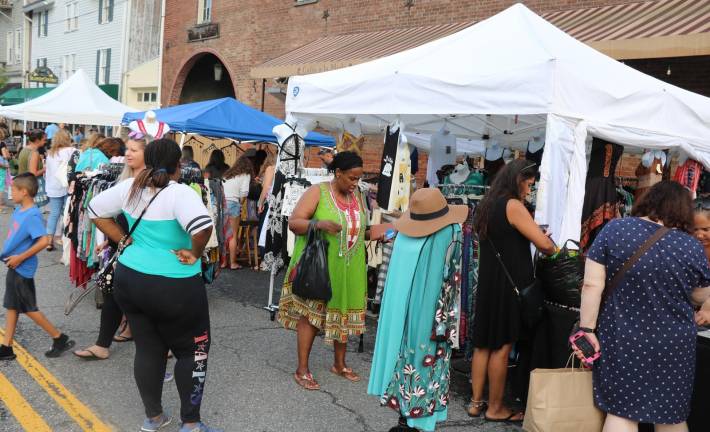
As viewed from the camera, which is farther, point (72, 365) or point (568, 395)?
point (72, 365)

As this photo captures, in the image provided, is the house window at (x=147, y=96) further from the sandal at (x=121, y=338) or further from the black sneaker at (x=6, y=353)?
the black sneaker at (x=6, y=353)

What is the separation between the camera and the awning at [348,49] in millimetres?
11586

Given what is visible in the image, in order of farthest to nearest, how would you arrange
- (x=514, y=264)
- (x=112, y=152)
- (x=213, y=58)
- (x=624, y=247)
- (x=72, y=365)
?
1. (x=213, y=58)
2. (x=112, y=152)
3. (x=72, y=365)
4. (x=514, y=264)
5. (x=624, y=247)

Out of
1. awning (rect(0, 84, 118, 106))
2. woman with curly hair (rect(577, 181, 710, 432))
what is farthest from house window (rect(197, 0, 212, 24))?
woman with curly hair (rect(577, 181, 710, 432))

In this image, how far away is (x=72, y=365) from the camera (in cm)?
508

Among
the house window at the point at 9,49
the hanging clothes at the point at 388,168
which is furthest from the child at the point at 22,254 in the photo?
the house window at the point at 9,49

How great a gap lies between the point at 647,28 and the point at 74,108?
1208 centimetres

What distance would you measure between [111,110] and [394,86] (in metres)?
11.4

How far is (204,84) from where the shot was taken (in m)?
21.8

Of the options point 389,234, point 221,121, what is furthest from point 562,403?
point 221,121

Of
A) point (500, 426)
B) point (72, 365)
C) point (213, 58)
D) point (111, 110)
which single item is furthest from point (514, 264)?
point (213, 58)

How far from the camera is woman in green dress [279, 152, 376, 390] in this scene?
15.4 feet

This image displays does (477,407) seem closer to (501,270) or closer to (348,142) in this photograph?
(501,270)

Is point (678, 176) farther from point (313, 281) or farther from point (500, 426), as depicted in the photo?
point (313, 281)
